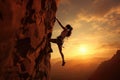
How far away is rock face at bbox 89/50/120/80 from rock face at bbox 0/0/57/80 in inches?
1778

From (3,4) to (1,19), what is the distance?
762mm

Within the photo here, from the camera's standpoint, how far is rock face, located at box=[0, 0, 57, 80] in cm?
1116

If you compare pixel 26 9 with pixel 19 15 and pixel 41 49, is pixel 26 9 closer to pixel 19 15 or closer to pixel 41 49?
pixel 19 15

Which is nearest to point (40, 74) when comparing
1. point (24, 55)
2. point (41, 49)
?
point (41, 49)

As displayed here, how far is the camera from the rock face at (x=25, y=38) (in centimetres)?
1116

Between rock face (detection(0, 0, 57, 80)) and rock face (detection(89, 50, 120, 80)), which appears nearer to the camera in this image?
rock face (detection(0, 0, 57, 80))

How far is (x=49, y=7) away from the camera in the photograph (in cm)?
1571

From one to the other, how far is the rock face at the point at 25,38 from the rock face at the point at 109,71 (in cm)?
4517

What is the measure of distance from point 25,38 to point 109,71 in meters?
51.3

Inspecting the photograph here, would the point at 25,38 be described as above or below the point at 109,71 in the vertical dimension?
below

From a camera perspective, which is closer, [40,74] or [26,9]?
[26,9]

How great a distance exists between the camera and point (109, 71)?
199ft

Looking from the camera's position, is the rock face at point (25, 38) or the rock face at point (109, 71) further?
the rock face at point (109, 71)

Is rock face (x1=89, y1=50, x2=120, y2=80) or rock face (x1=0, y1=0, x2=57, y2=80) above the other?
rock face (x1=89, y1=50, x2=120, y2=80)
